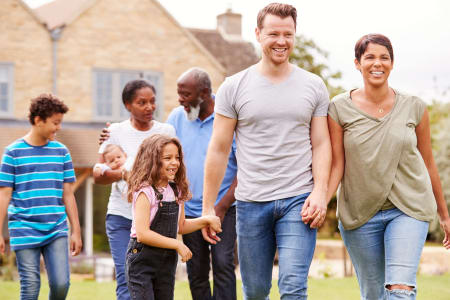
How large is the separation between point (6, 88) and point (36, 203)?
16459mm

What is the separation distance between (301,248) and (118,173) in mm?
1785

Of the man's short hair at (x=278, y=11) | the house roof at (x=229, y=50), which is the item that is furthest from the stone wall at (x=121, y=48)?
the man's short hair at (x=278, y=11)

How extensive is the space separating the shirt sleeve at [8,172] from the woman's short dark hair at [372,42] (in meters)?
2.81

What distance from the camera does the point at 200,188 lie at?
20.4 ft

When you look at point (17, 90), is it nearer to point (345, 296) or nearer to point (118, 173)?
point (345, 296)

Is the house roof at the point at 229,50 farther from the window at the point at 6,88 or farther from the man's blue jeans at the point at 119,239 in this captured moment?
the man's blue jeans at the point at 119,239

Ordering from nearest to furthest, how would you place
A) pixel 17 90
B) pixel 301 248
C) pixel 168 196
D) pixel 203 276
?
pixel 301 248
pixel 168 196
pixel 203 276
pixel 17 90

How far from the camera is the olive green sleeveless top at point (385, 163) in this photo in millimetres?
4957

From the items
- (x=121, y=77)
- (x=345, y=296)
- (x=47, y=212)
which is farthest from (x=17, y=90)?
(x=47, y=212)

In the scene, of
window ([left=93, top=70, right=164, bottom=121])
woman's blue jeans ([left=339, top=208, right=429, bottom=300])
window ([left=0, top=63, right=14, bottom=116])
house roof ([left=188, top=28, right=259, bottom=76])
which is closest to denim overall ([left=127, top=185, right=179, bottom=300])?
woman's blue jeans ([left=339, top=208, right=429, bottom=300])

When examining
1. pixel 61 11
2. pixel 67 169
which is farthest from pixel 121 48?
pixel 67 169

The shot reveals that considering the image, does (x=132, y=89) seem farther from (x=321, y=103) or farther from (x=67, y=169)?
(x=321, y=103)

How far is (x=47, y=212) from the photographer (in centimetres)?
608

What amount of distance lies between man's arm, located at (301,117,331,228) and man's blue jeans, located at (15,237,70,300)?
2256mm
